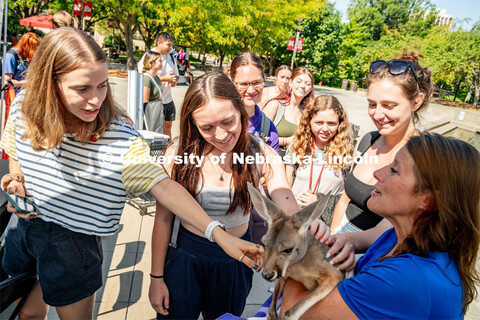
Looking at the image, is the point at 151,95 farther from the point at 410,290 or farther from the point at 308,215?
the point at 410,290

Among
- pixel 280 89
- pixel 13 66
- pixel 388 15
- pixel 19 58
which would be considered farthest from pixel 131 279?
pixel 388 15

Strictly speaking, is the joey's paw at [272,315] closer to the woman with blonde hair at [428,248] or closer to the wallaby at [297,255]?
the wallaby at [297,255]

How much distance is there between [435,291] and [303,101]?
4.40 meters

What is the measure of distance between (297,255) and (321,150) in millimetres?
2550

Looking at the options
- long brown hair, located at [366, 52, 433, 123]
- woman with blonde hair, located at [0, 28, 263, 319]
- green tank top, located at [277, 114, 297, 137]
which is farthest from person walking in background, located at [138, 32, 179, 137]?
woman with blonde hair, located at [0, 28, 263, 319]

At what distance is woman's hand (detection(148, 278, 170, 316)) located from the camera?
249cm

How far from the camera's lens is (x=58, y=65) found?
1.95 metres

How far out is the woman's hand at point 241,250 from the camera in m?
2.07

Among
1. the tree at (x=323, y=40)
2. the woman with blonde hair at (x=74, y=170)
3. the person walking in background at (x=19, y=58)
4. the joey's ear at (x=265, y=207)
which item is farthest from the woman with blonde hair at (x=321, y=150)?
the tree at (x=323, y=40)

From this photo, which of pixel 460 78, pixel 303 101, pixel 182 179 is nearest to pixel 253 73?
pixel 303 101

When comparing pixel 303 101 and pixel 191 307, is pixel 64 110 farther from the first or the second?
pixel 303 101

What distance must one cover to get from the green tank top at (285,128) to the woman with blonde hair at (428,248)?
3.46 m

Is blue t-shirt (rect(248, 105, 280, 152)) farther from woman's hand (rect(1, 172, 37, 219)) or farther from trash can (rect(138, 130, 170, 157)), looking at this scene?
woman's hand (rect(1, 172, 37, 219))

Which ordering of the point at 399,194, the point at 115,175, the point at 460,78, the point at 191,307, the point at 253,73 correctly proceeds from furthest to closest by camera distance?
the point at 460,78
the point at 253,73
the point at 191,307
the point at 115,175
the point at 399,194
